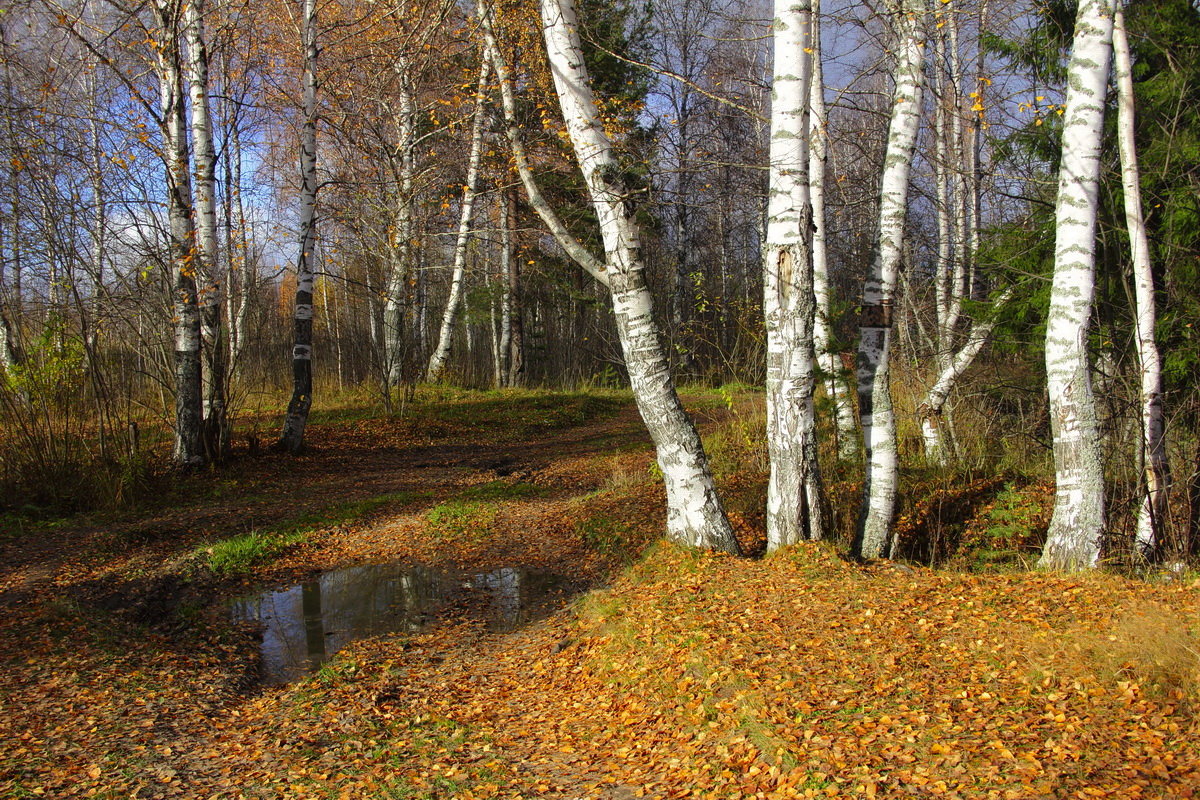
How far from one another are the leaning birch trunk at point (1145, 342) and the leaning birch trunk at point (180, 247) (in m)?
9.84

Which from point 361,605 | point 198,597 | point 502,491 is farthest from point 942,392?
point 198,597

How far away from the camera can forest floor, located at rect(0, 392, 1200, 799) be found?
10.7 feet

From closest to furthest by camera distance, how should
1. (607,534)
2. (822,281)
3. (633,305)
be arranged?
(633,305)
(607,534)
(822,281)

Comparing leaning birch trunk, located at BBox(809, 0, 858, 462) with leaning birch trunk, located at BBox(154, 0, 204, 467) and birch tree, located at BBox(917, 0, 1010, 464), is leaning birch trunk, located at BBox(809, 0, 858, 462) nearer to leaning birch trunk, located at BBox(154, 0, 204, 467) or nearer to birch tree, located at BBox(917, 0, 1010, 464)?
birch tree, located at BBox(917, 0, 1010, 464)

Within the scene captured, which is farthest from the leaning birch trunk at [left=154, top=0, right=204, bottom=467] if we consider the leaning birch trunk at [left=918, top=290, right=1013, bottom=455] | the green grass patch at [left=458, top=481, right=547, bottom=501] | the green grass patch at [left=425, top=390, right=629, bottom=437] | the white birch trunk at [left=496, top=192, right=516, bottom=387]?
the leaning birch trunk at [left=918, top=290, right=1013, bottom=455]

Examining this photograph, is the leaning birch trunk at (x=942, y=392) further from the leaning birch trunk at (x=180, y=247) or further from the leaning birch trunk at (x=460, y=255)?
the leaning birch trunk at (x=460, y=255)

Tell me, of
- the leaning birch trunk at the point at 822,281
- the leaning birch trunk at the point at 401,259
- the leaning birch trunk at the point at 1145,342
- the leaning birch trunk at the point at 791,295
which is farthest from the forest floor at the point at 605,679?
the leaning birch trunk at the point at 401,259

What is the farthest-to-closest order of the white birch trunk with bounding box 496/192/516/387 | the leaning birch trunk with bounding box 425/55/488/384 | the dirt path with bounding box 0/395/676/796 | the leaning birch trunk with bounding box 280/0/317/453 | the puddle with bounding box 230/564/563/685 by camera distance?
1. the white birch trunk with bounding box 496/192/516/387
2. the leaning birch trunk with bounding box 425/55/488/384
3. the leaning birch trunk with bounding box 280/0/317/453
4. the puddle with bounding box 230/564/563/685
5. the dirt path with bounding box 0/395/676/796

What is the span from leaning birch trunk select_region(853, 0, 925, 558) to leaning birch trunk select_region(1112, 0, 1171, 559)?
55.5 inches

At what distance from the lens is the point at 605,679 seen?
453cm

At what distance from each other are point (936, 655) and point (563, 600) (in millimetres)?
3055

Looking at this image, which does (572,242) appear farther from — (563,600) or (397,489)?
(397,489)

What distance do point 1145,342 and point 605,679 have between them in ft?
15.2

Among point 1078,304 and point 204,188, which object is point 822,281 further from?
point 204,188
